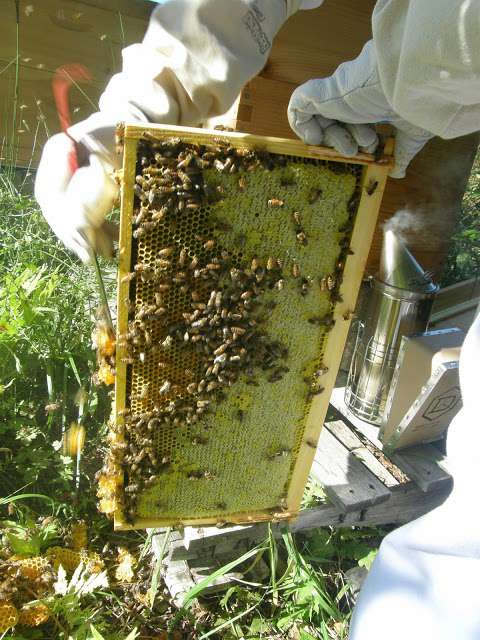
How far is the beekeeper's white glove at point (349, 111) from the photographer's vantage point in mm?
1614

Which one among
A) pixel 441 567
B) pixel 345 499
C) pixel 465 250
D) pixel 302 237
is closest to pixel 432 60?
pixel 302 237

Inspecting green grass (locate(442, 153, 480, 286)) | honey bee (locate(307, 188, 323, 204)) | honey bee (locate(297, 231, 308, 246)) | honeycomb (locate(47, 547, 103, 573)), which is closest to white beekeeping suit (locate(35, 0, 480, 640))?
honey bee (locate(307, 188, 323, 204))

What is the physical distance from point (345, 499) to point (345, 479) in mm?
149

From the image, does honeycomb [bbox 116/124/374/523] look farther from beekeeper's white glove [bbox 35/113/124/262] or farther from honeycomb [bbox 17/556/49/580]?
honeycomb [bbox 17/556/49/580]

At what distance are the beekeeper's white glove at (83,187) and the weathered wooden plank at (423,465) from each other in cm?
210

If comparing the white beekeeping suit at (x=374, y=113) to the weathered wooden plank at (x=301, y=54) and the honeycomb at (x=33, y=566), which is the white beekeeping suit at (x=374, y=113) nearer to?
the weathered wooden plank at (x=301, y=54)

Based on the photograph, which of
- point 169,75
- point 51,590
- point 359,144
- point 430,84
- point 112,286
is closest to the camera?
point 430,84

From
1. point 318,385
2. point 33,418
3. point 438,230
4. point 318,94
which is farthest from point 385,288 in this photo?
point 33,418

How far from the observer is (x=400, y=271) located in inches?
122

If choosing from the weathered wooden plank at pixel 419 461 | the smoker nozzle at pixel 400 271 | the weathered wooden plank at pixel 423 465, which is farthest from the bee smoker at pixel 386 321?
the weathered wooden plank at pixel 423 465

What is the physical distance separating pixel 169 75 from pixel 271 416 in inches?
60.6

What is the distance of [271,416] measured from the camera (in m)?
2.35

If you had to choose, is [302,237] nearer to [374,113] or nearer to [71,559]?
[374,113]

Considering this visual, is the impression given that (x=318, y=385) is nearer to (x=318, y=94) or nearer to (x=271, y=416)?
(x=271, y=416)
